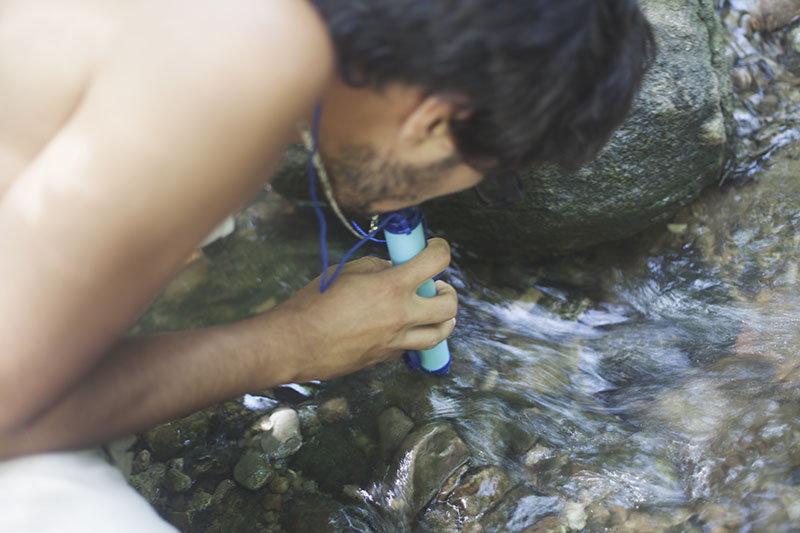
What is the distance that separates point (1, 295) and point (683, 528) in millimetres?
1670

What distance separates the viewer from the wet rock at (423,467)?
6.30 feet

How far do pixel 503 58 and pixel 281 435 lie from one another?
4.59 feet

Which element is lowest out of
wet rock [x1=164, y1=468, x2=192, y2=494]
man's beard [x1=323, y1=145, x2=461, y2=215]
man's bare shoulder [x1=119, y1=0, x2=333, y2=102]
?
wet rock [x1=164, y1=468, x2=192, y2=494]

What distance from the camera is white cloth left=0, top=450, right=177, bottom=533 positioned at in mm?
1350

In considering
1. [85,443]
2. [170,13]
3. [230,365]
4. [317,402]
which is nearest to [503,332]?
[317,402]

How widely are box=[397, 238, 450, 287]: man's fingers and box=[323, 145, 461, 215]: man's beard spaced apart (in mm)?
198

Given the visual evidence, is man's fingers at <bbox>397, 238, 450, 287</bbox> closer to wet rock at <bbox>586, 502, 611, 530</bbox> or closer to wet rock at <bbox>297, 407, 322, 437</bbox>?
wet rock at <bbox>297, 407, 322, 437</bbox>

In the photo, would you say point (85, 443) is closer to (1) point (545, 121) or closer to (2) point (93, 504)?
(2) point (93, 504)

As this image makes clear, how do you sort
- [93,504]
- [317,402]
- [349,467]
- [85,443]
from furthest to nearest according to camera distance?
[317,402] < [349,467] < [85,443] < [93,504]

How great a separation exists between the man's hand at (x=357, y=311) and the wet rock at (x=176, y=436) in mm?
510

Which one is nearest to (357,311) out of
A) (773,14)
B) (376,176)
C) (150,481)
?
(376,176)

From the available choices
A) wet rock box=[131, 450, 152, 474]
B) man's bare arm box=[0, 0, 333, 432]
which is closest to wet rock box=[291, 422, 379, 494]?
wet rock box=[131, 450, 152, 474]

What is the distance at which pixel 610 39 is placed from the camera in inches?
57.7

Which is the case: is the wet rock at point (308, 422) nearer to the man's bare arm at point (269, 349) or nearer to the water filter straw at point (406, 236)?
the man's bare arm at point (269, 349)
